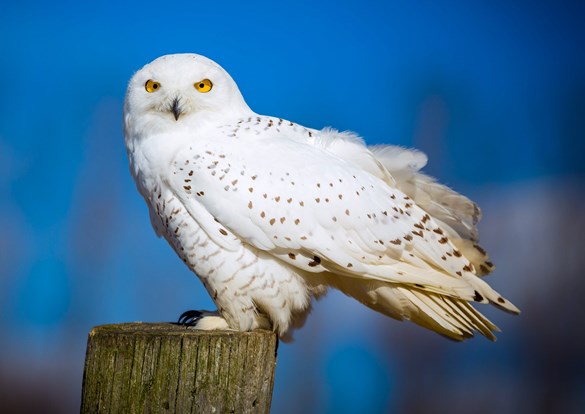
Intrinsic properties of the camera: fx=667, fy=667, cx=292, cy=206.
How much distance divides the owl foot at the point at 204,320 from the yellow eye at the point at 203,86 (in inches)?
29.8

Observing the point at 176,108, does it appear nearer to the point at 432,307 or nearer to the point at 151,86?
the point at 151,86

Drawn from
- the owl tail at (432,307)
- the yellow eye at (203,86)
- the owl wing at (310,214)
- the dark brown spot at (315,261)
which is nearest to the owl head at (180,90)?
the yellow eye at (203,86)

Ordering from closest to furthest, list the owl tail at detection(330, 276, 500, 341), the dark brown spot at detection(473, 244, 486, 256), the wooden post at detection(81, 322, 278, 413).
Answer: the wooden post at detection(81, 322, 278, 413)
the owl tail at detection(330, 276, 500, 341)
the dark brown spot at detection(473, 244, 486, 256)

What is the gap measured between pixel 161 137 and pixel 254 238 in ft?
1.61

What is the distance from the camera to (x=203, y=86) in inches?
87.4

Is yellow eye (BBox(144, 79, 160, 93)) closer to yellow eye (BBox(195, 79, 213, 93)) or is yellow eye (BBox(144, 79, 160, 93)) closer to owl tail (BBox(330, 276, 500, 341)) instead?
yellow eye (BBox(195, 79, 213, 93))

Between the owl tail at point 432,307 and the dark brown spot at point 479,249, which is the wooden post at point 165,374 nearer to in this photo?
the owl tail at point 432,307

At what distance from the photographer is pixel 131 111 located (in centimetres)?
230

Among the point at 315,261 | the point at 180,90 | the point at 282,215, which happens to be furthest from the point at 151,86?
the point at 315,261

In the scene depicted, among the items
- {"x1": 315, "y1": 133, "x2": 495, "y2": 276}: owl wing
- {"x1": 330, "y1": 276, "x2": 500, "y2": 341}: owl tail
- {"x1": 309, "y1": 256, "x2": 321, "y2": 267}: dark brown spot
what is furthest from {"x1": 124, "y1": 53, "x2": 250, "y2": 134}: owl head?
{"x1": 330, "y1": 276, "x2": 500, "y2": 341}: owl tail

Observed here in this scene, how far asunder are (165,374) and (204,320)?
1.33 feet

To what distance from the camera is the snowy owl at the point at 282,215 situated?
6.63ft

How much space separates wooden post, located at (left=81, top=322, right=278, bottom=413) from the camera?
1.80 m

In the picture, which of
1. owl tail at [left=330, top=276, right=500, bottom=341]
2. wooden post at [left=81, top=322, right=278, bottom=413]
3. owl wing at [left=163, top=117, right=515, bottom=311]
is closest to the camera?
wooden post at [left=81, top=322, right=278, bottom=413]
